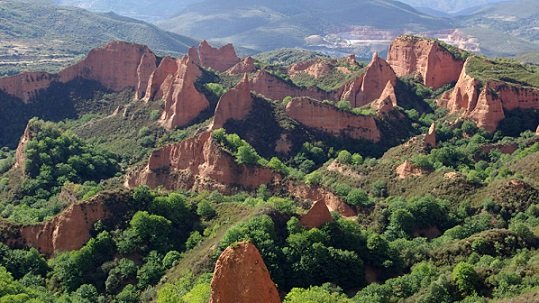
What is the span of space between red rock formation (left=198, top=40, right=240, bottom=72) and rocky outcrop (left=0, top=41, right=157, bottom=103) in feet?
78.5

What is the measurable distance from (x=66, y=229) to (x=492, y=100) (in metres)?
54.7

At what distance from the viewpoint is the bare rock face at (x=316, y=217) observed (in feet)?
158

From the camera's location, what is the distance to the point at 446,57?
336 ft

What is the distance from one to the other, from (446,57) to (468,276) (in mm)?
66596

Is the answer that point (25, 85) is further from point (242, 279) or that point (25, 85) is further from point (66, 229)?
point (242, 279)

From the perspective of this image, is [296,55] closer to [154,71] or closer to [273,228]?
[154,71]

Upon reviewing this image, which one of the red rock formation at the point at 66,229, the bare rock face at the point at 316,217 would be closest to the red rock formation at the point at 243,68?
the red rock formation at the point at 66,229

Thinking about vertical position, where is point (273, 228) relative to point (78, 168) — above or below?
above

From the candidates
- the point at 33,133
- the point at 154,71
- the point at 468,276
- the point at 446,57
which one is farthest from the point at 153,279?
the point at 446,57

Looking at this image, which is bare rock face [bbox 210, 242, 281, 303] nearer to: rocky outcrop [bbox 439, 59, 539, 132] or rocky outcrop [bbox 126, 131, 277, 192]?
rocky outcrop [bbox 126, 131, 277, 192]

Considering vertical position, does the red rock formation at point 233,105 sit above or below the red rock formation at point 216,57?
above

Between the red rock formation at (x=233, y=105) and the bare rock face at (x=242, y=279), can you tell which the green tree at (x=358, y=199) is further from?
the bare rock face at (x=242, y=279)

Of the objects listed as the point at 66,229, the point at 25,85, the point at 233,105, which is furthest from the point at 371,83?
the point at 66,229

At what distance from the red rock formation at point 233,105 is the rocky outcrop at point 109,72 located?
2215 cm
